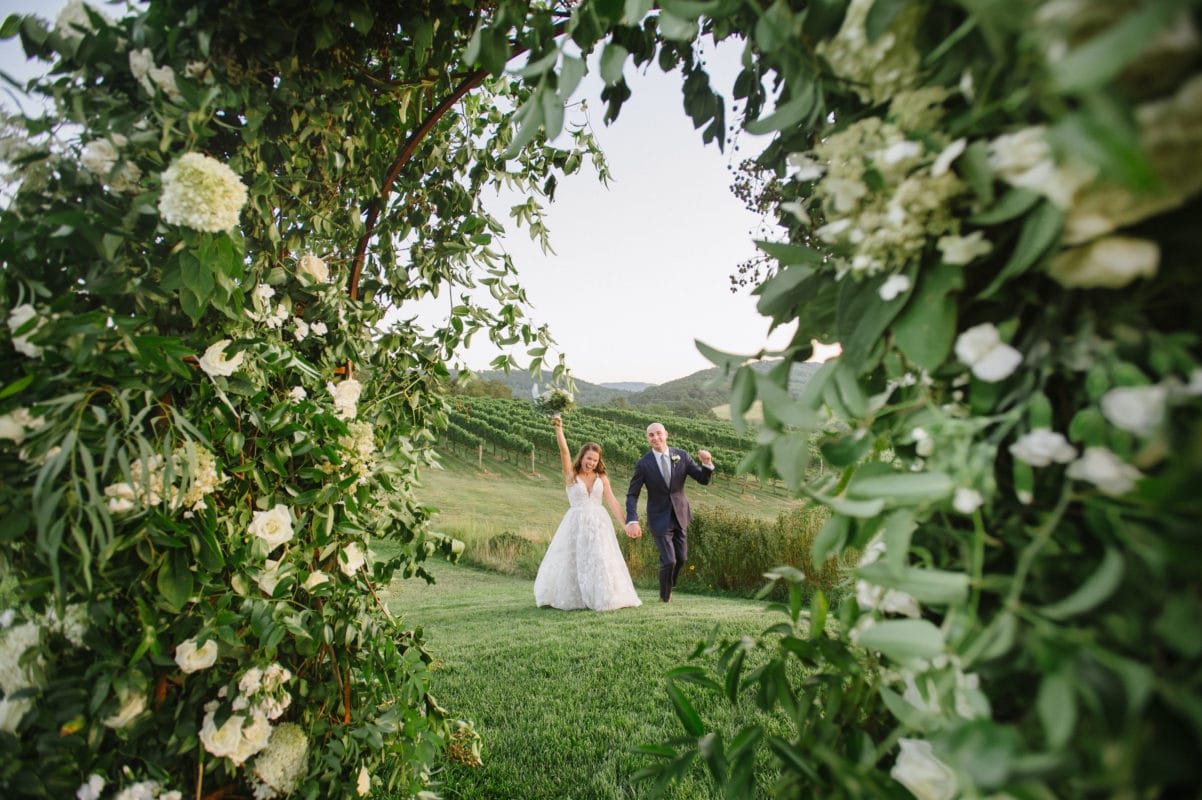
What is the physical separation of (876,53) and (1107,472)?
0.37 m

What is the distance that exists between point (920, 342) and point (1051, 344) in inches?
3.4

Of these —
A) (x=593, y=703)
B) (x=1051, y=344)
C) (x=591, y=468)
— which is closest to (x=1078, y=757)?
(x=1051, y=344)

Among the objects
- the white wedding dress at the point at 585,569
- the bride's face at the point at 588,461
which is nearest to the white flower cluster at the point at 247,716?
the white wedding dress at the point at 585,569

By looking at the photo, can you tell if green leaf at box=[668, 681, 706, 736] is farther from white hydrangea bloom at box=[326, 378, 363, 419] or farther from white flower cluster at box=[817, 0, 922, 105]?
white hydrangea bloom at box=[326, 378, 363, 419]

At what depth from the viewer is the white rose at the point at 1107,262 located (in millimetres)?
342

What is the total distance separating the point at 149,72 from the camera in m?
0.78

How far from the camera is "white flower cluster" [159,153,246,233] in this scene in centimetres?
75

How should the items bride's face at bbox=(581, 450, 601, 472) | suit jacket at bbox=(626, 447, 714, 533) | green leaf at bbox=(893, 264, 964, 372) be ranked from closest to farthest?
green leaf at bbox=(893, 264, 964, 372) < suit jacket at bbox=(626, 447, 714, 533) < bride's face at bbox=(581, 450, 601, 472)

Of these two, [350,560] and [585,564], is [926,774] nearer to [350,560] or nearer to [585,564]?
[350,560]

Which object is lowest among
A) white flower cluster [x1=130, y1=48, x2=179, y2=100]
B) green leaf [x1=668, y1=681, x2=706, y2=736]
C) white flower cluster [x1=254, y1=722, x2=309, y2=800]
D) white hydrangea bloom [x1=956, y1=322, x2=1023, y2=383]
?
white flower cluster [x1=254, y1=722, x2=309, y2=800]

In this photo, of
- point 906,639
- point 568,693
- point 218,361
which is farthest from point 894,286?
point 568,693

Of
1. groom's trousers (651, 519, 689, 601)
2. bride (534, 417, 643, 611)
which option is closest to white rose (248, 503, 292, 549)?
bride (534, 417, 643, 611)

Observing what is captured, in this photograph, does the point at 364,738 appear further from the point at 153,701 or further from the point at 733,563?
the point at 733,563

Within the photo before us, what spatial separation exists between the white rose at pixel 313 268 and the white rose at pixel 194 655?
70cm
